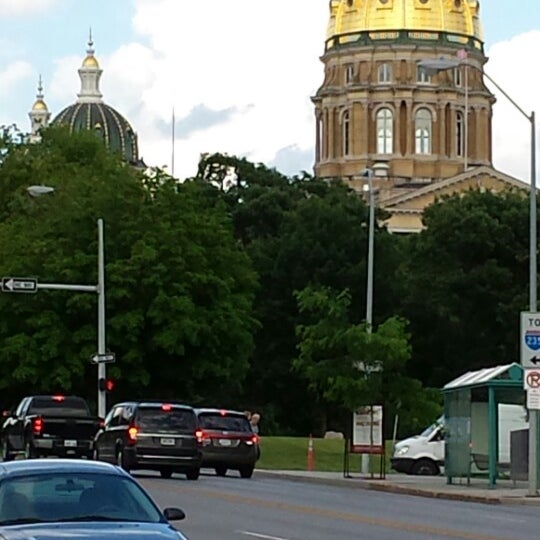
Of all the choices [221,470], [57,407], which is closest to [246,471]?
[221,470]

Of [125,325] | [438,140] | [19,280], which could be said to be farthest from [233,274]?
[438,140]

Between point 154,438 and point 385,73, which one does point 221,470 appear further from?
point 385,73

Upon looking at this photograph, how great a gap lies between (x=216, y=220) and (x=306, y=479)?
Answer: 93.6 ft

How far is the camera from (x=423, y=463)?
5806 centimetres

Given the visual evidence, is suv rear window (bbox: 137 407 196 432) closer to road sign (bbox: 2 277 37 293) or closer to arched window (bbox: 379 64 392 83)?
road sign (bbox: 2 277 37 293)

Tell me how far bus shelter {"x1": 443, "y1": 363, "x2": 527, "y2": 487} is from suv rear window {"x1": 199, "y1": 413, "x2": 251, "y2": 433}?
17.4 ft

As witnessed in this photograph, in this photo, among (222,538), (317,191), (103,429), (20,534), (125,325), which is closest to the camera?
(20,534)

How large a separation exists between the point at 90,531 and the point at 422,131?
14034 cm

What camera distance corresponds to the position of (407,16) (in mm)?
150125

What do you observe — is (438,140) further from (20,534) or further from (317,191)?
(20,534)

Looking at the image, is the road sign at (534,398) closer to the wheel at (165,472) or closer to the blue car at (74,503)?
the wheel at (165,472)

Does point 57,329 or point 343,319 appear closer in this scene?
point 343,319

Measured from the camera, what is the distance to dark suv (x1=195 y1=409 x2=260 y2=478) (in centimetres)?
4881

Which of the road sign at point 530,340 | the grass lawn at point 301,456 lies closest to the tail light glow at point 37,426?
the road sign at point 530,340
